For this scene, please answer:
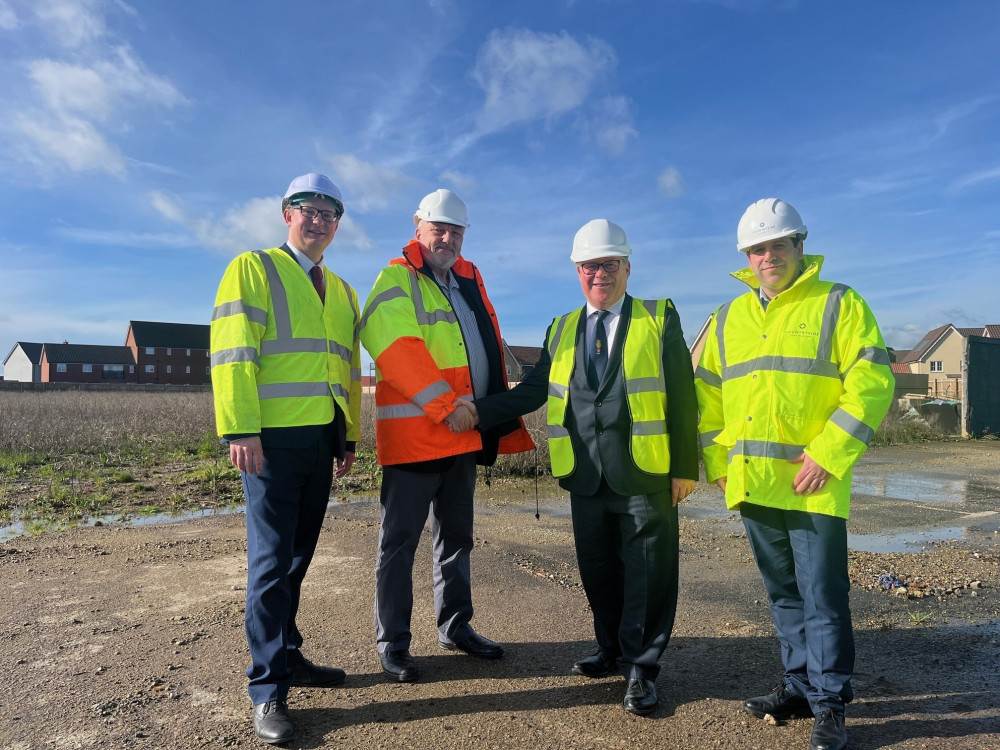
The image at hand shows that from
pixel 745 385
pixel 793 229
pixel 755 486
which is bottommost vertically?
pixel 755 486

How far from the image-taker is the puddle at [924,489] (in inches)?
349

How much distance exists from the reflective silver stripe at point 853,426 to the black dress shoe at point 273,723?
2.67 meters

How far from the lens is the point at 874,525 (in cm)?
720

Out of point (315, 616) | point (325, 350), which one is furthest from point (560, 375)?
point (315, 616)

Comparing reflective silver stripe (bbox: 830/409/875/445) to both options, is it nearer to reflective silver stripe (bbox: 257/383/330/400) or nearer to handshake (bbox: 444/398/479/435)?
handshake (bbox: 444/398/479/435)

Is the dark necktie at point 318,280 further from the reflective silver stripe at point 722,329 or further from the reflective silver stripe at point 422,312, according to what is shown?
the reflective silver stripe at point 722,329

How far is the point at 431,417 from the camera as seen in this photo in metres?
3.47

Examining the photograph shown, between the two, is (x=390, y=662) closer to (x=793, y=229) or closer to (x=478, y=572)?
(x=478, y=572)

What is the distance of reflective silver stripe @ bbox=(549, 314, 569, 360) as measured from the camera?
145 inches

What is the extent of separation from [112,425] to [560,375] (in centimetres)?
1628

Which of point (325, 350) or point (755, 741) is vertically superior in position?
point (325, 350)

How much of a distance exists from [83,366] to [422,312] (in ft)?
247

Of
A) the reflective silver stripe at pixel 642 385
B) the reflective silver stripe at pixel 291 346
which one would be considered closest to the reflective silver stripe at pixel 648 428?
the reflective silver stripe at pixel 642 385

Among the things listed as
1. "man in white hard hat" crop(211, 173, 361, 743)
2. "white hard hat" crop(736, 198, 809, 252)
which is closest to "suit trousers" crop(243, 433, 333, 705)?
"man in white hard hat" crop(211, 173, 361, 743)
